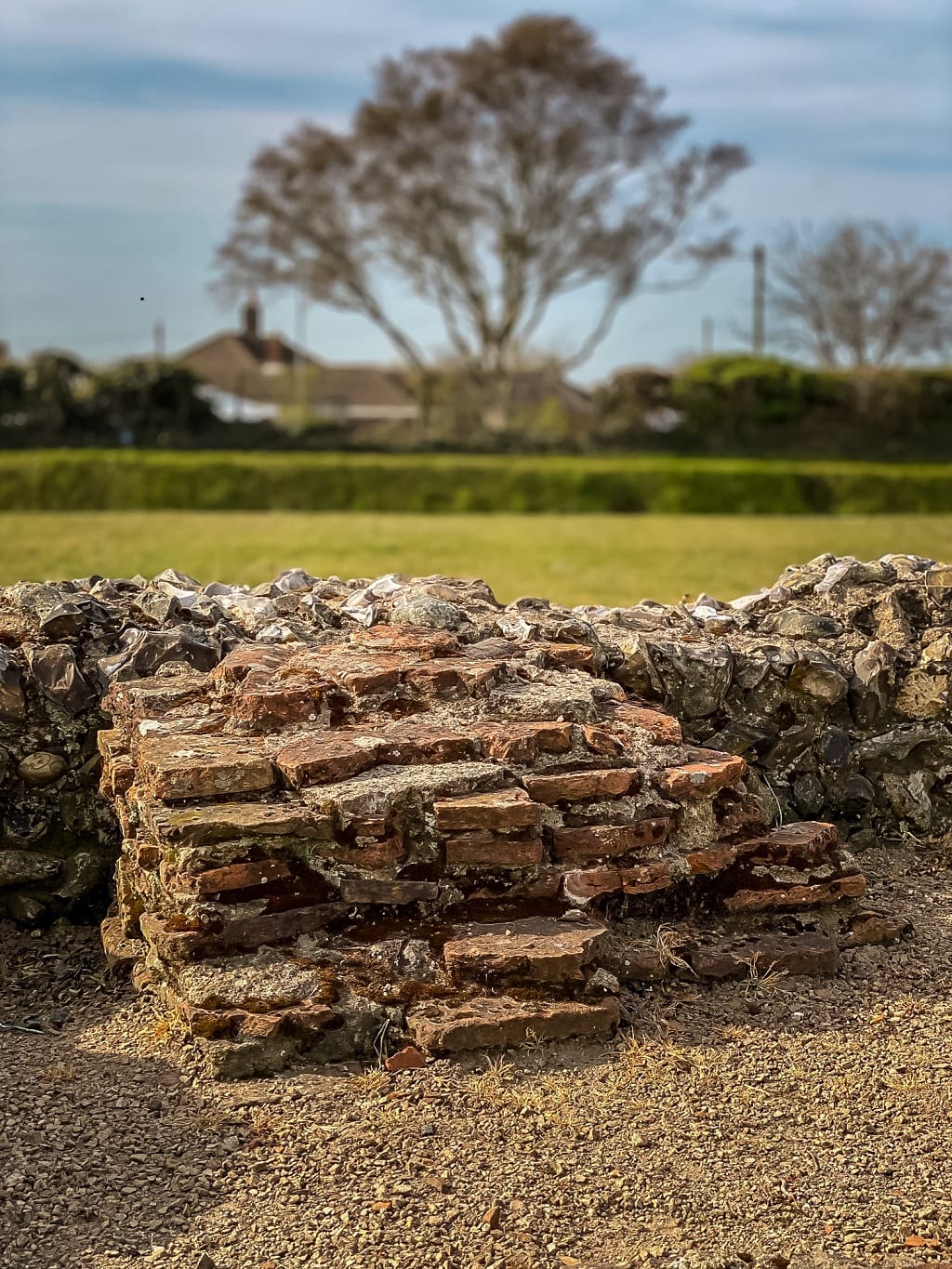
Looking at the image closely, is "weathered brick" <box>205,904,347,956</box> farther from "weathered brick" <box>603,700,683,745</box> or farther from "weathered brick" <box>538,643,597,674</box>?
"weathered brick" <box>538,643,597,674</box>

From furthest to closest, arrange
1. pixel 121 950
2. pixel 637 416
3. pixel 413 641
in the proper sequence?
→ pixel 637 416 < pixel 413 641 < pixel 121 950

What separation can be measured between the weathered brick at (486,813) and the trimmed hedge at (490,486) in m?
19.6

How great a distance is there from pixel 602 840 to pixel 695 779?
35 cm

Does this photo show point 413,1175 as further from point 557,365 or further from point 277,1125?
point 557,365

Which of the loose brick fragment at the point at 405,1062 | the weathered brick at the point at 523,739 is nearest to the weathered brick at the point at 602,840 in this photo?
the weathered brick at the point at 523,739

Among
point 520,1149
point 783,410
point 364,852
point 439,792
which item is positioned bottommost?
point 520,1149

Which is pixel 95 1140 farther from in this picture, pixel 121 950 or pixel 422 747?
pixel 422 747

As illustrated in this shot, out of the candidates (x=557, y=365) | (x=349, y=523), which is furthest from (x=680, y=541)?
(x=557, y=365)

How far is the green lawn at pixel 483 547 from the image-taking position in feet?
40.1

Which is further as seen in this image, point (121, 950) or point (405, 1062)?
point (121, 950)

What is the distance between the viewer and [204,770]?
3145 millimetres

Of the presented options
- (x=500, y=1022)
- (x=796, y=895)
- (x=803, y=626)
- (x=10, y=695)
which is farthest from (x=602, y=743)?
(x=10, y=695)

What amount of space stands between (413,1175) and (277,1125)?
0.34 m

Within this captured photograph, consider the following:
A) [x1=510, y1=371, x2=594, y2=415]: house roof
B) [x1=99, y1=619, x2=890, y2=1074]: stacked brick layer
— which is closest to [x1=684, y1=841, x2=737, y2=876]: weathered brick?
[x1=99, y1=619, x2=890, y2=1074]: stacked brick layer
